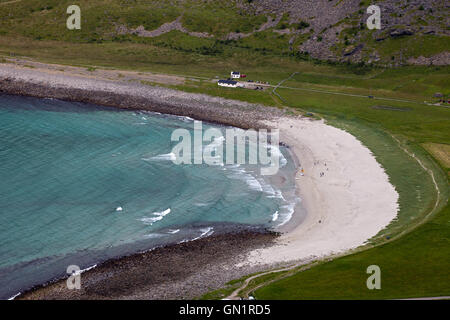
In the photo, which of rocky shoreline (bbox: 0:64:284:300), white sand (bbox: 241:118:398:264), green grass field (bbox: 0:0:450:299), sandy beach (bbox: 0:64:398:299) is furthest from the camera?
white sand (bbox: 241:118:398:264)

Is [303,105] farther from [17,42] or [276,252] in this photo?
[17,42]

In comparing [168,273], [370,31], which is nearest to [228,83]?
[370,31]

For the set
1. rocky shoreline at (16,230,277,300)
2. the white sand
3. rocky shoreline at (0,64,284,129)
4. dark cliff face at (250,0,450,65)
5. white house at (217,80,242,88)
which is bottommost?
rocky shoreline at (16,230,277,300)

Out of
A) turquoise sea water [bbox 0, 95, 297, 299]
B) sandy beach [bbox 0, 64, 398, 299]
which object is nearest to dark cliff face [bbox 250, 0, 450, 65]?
sandy beach [bbox 0, 64, 398, 299]

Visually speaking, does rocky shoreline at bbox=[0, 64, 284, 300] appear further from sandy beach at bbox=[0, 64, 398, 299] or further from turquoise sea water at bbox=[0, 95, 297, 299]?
turquoise sea water at bbox=[0, 95, 297, 299]

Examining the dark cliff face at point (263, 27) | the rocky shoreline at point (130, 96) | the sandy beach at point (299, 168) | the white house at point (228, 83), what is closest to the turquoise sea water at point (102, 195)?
the sandy beach at point (299, 168)

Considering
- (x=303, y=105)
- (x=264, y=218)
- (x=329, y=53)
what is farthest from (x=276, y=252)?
(x=329, y=53)

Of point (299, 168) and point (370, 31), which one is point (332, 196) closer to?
→ point (299, 168)
